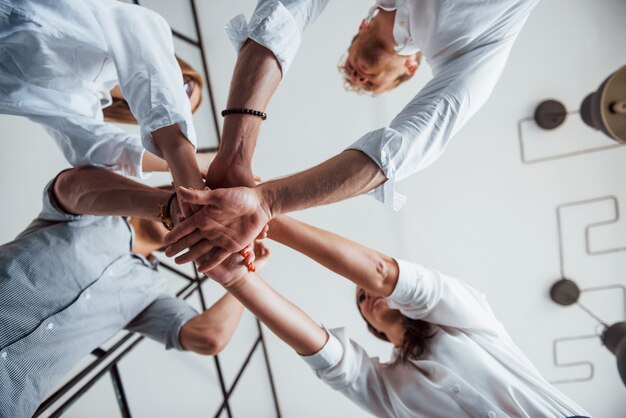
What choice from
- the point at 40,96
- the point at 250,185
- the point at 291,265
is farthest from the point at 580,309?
the point at 40,96

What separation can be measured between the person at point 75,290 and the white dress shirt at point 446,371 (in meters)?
0.42

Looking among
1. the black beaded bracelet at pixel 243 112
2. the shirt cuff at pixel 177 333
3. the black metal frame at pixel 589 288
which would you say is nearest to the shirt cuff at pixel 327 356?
the shirt cuff at pixel 177 333

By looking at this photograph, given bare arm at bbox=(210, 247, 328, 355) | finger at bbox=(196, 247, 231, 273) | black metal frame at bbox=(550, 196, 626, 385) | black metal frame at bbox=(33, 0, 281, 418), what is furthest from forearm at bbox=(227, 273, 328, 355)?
black metal frame at bbox=(550, 196, 626, 385)

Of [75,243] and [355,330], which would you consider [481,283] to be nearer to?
[355,330]

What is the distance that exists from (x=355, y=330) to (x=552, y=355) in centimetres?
117

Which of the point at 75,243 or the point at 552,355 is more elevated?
the point at 75,243

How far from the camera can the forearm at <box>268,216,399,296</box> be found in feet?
2.83

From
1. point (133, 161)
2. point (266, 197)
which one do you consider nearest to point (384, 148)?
point (266, 197)

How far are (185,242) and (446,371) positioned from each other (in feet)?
2.76

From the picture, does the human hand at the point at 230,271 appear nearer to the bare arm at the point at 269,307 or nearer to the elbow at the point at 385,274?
the bare arm at the point at 269,307

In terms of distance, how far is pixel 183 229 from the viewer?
698 mm

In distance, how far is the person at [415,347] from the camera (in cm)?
88

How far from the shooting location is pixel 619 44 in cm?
167

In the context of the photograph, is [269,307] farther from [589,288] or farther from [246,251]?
[589,288]
